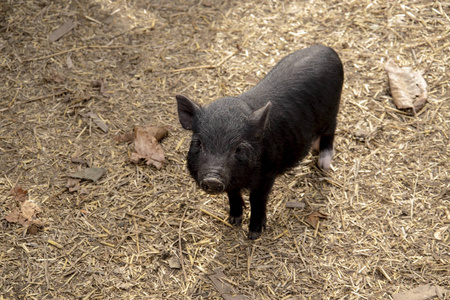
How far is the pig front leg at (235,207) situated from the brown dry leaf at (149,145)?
99 cm

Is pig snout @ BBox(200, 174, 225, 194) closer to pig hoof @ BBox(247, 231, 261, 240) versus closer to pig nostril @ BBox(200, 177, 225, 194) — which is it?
pig nostril @ BBox(200, 177, 225, 194)

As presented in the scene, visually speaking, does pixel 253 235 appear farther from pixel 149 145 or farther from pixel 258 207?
pixel 149 145

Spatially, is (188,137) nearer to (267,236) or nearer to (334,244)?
(267,236)

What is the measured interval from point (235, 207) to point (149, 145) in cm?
127

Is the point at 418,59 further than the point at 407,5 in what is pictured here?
No

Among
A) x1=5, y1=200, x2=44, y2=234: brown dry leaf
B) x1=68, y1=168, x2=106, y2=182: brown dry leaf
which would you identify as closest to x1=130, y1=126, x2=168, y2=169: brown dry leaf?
x1=68, y1=168, x2=106, y2=182: brown dry leaf

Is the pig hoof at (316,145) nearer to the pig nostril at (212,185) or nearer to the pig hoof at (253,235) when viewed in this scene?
the pig hoof at (253,235)

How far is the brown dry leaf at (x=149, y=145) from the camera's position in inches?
215

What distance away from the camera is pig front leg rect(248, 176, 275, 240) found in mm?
4648

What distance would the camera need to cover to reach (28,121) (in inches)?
229

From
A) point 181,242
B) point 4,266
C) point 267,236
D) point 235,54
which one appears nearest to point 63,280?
point 4,266

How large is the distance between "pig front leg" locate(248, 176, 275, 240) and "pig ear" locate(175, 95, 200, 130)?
34.2 inches

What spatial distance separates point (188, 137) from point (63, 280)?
82.9 inches

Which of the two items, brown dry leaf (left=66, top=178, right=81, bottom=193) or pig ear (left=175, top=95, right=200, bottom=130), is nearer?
pig ear (left=175, top=95, right=200, bottom=130)
